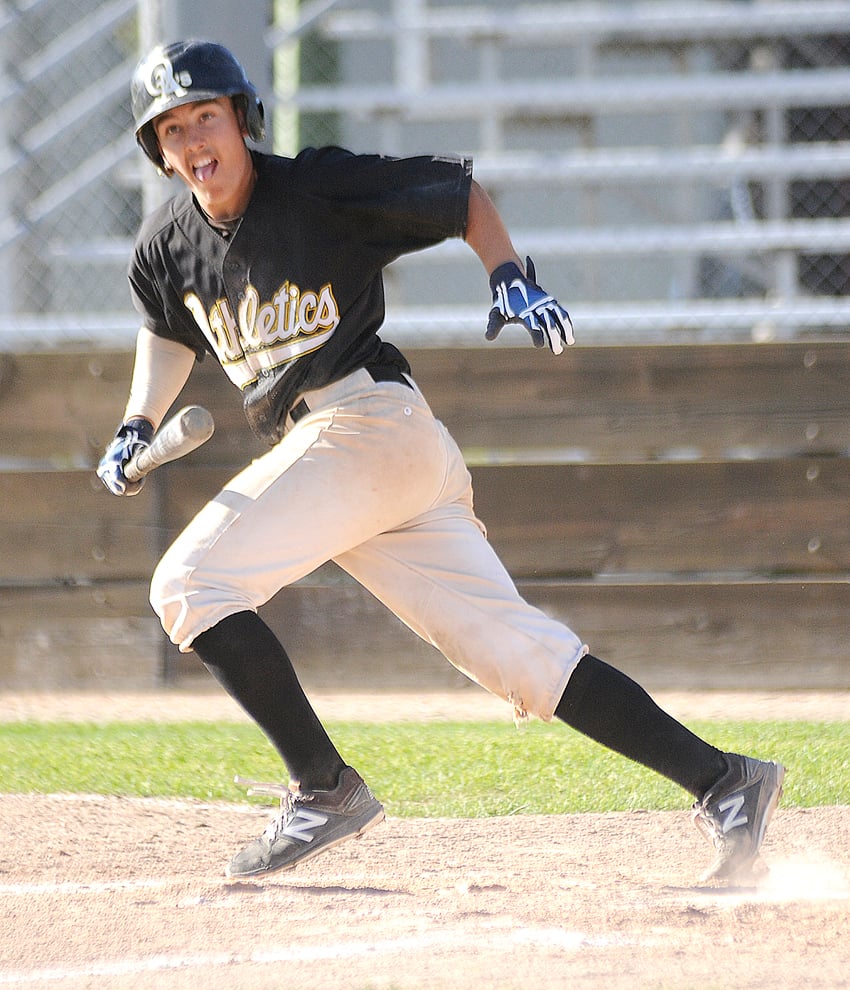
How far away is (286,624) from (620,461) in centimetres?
149

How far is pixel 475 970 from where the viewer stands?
2.31 metres

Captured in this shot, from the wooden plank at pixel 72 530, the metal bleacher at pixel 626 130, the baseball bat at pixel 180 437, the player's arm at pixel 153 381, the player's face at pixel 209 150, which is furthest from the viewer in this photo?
the metal bleacher at pixel 626 130

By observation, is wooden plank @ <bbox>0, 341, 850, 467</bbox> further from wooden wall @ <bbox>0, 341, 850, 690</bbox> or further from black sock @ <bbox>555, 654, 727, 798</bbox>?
black sock @ <bbox>555, 654, 727, 798</bbox>

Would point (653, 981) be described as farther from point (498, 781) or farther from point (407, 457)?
point (498, 781)

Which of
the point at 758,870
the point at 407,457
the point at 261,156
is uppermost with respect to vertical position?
the point at 261,156

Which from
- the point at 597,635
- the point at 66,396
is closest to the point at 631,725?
the point at 597,635

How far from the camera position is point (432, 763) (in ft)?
14.0

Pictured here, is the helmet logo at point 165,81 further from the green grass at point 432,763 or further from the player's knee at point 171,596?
the green grass at point 432,763

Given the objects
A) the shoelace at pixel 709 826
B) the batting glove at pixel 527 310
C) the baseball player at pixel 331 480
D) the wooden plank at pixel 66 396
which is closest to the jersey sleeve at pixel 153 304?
the baseball player at pixel 331 480

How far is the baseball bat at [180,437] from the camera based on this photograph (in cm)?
255

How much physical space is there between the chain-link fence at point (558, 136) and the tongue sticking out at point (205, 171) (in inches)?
166

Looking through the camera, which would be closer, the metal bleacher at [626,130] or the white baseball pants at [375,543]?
the white baseball pants at [375,543]

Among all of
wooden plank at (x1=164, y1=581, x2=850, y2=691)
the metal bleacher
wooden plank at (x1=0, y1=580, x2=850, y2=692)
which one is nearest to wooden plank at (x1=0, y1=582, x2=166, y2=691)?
wooden plank at (x1=0, y1=580, x2=850, y2=692)

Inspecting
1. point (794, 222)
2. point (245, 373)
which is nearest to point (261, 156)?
point (245, 373)
